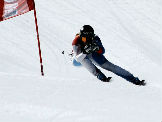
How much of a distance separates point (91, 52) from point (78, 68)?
2.99 metres

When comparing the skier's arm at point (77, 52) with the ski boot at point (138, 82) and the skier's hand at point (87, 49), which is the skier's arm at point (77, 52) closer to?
the skier's hand at point (87, 49)

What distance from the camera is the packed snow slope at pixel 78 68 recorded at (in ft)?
14.5

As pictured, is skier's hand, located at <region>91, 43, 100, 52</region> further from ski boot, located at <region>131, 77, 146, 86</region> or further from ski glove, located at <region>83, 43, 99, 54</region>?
ski boot, located at <region>131, 77, 146, 86</region>

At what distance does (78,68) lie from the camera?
33.1 feet

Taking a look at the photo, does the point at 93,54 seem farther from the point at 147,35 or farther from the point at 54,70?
the point at 147,35

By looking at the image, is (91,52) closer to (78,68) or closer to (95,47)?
(95,47)

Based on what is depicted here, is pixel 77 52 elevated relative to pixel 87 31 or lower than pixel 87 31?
lower

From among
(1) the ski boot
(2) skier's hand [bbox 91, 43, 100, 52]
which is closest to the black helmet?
(2) skier's hand [bbox 91, 43, 100, 52]

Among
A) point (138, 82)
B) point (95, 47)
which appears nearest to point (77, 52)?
point (95, 47)

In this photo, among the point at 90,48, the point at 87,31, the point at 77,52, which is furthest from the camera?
the point at 77,52

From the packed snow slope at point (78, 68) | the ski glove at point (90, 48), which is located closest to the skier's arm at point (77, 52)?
the ski glove at point (90, 48)

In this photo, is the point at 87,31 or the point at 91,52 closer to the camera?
the point at 87,31

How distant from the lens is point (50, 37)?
1323 cm

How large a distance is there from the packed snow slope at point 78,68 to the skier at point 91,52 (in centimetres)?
21
